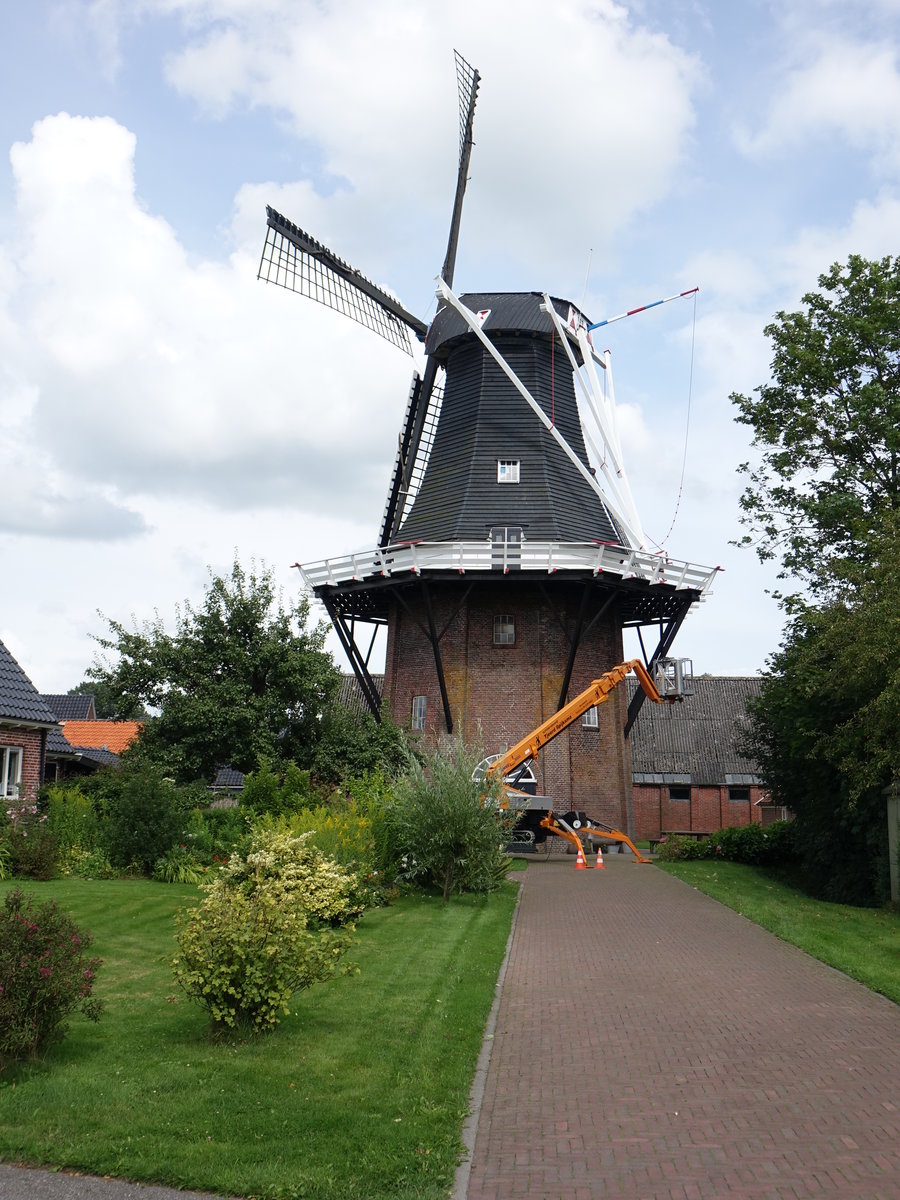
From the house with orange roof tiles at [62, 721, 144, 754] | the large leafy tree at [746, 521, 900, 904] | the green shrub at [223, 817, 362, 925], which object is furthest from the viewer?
the house with orange roof tiles at [62, 721, 144, 754]

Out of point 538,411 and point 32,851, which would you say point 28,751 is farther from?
point 538,411

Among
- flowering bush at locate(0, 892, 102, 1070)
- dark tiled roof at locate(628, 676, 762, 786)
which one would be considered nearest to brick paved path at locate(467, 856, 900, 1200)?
flowering bush at locate(0, 892, 102, 1070)

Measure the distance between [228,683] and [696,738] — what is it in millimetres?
31569

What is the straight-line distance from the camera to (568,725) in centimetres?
2739

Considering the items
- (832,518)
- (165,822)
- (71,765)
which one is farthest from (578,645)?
(71,765)

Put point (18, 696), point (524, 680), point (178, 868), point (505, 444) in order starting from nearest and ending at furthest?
point (178, 868), point (18, 696), point (524, 680), point (505, 444)

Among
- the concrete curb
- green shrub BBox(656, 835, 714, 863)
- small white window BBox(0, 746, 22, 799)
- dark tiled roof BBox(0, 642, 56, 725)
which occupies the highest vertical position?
dark tiled roof BBox(0, 642, 56, 725)

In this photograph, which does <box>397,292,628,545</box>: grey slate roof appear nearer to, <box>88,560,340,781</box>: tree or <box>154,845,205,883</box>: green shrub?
<box>88,560,340,781</box>: tree

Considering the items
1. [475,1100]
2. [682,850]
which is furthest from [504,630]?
[475,1100]

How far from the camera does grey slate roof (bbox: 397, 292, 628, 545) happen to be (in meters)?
30.5

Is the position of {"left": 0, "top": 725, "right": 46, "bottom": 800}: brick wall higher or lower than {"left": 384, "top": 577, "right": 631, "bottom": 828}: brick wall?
lower

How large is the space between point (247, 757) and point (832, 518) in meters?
14.4

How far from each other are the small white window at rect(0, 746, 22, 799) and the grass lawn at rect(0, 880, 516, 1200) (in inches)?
439

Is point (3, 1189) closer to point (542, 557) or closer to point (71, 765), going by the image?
point (542, 557)
